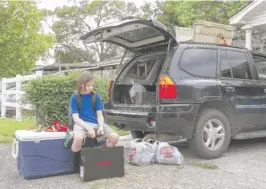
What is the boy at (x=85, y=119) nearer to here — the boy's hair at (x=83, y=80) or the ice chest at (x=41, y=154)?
the boy's hair at (x=83, y=80)

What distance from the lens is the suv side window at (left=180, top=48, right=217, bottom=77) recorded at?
→ 580 cm

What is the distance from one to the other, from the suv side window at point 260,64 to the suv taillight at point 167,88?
6.87ft

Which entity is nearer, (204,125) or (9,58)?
(204,125)

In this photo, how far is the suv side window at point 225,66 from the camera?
6234 mm

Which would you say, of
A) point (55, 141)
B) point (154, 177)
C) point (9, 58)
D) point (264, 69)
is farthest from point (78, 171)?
point (9, 58)

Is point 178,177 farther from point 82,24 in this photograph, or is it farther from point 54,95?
point 82,24

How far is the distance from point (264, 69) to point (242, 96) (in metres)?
1.06

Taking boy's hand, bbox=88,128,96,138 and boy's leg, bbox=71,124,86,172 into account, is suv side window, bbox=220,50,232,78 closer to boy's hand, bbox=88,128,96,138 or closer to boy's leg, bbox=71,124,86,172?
boy's hand, bbox=88,128,96,138

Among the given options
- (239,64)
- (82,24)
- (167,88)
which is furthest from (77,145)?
(82,24)

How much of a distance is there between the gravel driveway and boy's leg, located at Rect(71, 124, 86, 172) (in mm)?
161

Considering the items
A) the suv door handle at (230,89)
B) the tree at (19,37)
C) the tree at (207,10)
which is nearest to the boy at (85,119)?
the suv door handle at (230,89)

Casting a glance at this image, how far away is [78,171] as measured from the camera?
5113mm

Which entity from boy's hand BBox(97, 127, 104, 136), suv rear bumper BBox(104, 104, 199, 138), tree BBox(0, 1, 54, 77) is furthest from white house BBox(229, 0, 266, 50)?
boy's hand BBox(97, 127, 104, 136)

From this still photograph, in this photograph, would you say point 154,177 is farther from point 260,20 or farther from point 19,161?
point 260,20
